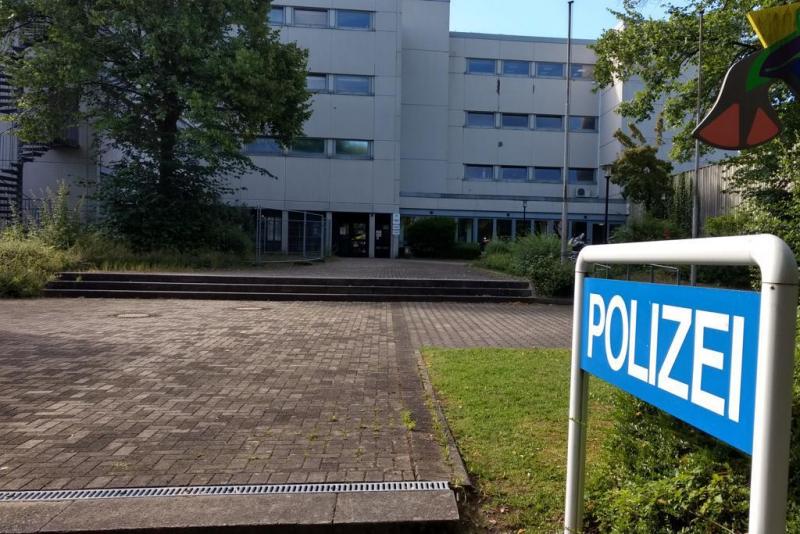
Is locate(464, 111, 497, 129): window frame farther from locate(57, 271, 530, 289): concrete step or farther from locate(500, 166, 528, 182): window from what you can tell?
locate(57, 271, 530, 289): concrete step

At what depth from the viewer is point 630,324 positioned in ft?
6.93

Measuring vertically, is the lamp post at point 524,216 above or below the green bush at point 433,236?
above

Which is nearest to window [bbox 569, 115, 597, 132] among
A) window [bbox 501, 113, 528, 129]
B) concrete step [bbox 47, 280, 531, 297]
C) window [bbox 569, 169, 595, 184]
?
window [bbox 569, 169, 595, 184]

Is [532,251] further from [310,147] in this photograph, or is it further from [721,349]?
[310,147]

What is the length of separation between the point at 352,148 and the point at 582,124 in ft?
54.3

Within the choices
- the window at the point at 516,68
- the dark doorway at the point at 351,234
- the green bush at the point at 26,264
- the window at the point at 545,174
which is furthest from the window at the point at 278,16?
the green bush at the point at 26,264

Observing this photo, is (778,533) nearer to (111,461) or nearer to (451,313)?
(111,461)

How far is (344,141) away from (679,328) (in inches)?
1386

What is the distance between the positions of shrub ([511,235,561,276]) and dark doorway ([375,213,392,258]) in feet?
59.1

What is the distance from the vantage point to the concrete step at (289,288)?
52.6ft

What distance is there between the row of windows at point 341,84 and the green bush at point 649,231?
1820 centimetres

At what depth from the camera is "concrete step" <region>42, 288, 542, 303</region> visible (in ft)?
51.2

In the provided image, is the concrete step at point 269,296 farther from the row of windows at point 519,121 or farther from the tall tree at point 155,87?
the row of windows at point 519,121

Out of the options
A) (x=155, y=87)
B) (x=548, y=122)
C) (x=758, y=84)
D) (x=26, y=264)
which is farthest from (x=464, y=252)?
(x=758, y=84)
